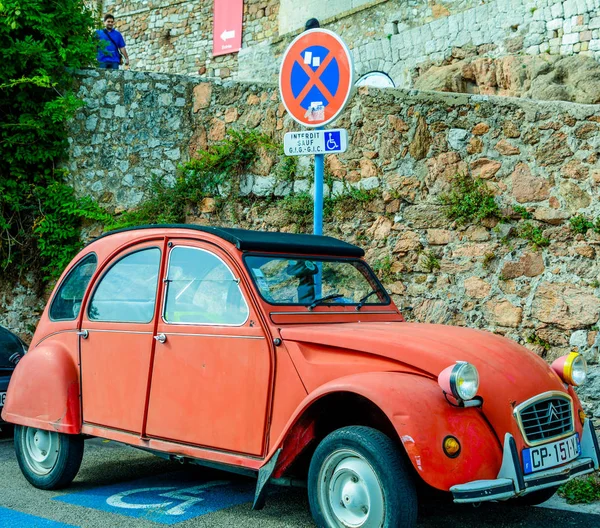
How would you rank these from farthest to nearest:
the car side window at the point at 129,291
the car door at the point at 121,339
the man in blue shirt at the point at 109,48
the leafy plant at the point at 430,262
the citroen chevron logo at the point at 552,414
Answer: the man in blue shirt at the point at 109,48, the leafy plant at the point at 430,262, the car side window at the point at 129,291, the car door at the point at 121,339, the citroen chevron logo at the point at 552,414

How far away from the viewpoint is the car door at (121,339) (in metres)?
4.86

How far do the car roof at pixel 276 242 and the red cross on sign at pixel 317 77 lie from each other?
1009mm

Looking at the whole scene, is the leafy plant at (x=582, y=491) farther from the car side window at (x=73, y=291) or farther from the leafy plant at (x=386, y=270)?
the car side window at (x=73, y=291)

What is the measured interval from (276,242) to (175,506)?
5.77 feet

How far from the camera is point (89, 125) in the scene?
991 centimetres

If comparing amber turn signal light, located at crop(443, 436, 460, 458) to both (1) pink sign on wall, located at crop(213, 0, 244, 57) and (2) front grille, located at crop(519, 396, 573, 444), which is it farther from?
(1) pink sign on wall, located at crop(213, 0, 244, 57)

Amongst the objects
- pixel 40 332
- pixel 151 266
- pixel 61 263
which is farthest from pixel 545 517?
pixel 61 263

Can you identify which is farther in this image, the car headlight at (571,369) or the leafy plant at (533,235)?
the leafy plant at (533,235)

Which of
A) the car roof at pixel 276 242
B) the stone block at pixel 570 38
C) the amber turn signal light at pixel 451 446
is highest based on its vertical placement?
the stone block at pixel 570 38

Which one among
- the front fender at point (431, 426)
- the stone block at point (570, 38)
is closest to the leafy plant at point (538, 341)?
the front fender at point (431, 426)

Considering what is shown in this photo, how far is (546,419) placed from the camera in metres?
3.95

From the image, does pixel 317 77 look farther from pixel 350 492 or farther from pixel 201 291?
pixel 350 492

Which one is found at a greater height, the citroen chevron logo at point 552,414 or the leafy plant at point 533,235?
the leafy plant at point 533,235

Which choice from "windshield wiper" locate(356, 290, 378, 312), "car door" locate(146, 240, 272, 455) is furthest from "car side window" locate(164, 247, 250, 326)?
"windshield wiper" locate(356, 290, 378, 312)
